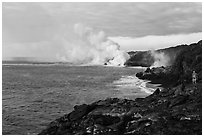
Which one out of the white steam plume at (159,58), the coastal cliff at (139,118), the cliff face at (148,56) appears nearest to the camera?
the coastal cliff at (139,118)

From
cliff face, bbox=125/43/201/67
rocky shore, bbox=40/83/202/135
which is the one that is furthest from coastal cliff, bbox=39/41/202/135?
cliff face, bbox=125/43/201/67

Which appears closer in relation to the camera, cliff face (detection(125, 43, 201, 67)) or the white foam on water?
the white foam on water

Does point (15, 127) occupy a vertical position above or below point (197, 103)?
below

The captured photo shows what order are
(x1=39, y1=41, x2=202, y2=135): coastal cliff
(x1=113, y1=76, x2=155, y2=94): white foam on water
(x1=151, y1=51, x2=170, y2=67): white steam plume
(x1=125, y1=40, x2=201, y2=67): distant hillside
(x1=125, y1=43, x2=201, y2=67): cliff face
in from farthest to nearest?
(x1=125, y1=43, x2=201, y2=67): cliff face < (x1=125, y1=40, x2=201, y2=67): distant hillside < (x1=151, y1=51, x2=170, y2=67): white steam plume < (x1=113, y1=76, x2=155, y2=94): white foam on water < (x1=39, y1=41, x2=202, y2=135): coastal cliff

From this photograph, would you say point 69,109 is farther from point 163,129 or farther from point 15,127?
point 163,129

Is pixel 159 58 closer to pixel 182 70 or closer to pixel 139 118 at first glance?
pixel 182 70

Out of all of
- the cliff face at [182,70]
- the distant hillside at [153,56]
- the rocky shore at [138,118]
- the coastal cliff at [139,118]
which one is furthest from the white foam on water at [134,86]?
the distant hillside at [153,56]

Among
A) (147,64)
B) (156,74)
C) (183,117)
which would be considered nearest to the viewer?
(183,117)

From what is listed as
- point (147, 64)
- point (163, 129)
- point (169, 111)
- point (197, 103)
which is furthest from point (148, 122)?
point (147, 64)

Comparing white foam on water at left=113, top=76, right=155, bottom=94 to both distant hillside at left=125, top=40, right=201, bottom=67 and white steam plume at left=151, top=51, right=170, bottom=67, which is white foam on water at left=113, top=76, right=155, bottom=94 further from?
distant hillside at left=125, top=40, right=201, bottom=67

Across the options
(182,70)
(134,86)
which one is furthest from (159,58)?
(134,86)

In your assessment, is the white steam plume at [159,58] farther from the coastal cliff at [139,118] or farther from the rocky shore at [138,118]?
the rocky shore at [138,118]
